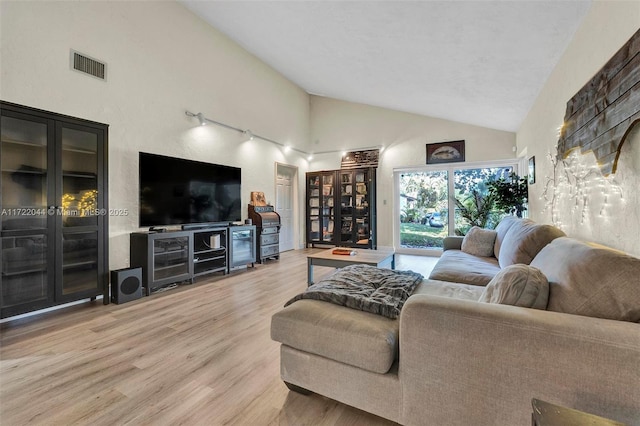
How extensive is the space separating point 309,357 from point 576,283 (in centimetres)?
118

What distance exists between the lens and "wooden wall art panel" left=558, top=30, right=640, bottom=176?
127 centimetres

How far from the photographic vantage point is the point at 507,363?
37.1 inches

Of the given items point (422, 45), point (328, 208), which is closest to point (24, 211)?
point (422, 45)

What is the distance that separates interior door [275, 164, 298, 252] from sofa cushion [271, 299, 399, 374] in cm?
459

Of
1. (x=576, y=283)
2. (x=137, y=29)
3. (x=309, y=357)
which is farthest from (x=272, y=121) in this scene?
(x=576, y=283)

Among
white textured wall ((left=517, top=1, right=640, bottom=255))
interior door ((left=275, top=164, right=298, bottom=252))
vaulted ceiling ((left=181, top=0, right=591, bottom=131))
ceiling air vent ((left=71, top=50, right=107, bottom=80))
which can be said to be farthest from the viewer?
interior door ((left=275, top=164, right=298, bottom=252))

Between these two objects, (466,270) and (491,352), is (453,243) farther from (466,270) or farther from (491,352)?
(491,352)

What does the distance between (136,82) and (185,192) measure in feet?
4.72

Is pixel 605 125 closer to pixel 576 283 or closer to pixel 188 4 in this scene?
pixel 576 283

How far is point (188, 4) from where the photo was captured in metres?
3.79

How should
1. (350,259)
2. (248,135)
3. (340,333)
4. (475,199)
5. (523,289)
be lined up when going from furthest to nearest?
1. (475,199)
2. (248,135)
3. (350,259)
4. (340,333)
5. (523,289)

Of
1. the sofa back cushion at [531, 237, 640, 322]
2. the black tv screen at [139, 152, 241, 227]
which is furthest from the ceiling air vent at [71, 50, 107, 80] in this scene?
the sofa back cushion at [531, 237, 640, 322]

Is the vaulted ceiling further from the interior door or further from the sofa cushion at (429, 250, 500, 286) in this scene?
the interior door

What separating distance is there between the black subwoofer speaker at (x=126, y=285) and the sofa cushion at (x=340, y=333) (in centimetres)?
231
